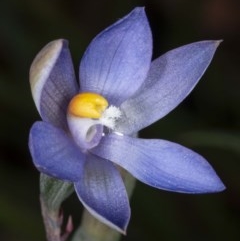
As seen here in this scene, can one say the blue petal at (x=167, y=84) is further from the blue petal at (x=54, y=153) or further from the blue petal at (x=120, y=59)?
the blue petal at (x=54, y=153)

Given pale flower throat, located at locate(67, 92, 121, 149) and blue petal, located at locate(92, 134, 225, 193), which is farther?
pale flower throat, located at locate(67, 92, 121, 149)

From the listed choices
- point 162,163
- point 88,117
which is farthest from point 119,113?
point 162,163

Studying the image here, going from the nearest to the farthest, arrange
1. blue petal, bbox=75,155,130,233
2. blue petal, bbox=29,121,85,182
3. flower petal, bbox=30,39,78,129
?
blue petal, bbox=29,121,85,182, blue petal, bbox=75,155,130,233, flower petal, bbox=30,39,78,129

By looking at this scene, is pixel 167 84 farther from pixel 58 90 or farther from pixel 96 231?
pixel 96 231

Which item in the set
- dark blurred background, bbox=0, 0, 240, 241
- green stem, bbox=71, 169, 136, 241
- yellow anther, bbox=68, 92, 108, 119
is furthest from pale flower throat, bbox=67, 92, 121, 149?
dark blurred background, bbox=0, 0, 240, 241

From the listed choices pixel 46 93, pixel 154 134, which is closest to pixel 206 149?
pixel 154 134

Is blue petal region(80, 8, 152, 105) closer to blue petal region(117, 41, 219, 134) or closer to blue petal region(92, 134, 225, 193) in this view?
blue petal region(117, 41, 219, 134)
